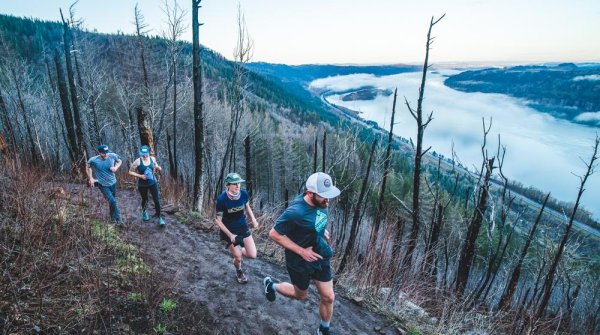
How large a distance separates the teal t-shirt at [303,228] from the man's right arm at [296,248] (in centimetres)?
6

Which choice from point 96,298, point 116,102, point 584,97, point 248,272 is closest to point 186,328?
point 96,298

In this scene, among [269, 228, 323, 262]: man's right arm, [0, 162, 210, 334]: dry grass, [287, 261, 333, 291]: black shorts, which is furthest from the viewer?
A: [287, 261, 333, 291]: black shorts

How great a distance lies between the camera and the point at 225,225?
15.8 feet

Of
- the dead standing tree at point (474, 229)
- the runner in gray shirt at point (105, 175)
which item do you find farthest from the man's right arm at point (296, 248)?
the dead standing tree at point (474, 229)

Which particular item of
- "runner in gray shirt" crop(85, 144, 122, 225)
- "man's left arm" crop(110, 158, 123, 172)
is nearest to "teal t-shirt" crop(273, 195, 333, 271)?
"runner in gray shirt" crop(85, 144, 122, 225)

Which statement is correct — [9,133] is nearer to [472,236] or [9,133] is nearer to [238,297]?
[238,297]

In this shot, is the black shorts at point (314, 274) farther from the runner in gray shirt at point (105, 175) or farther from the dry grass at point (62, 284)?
the runner in gray shirt at point (105, 175)

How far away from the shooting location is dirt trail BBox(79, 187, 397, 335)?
4.11 m

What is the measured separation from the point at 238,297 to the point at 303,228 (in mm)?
1969

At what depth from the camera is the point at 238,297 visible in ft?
15.0

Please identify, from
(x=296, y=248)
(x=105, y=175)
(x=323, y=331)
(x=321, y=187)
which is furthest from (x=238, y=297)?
(x=105, y=175)

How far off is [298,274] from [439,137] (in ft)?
632

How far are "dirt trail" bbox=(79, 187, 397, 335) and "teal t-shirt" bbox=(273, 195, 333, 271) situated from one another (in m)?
1.20

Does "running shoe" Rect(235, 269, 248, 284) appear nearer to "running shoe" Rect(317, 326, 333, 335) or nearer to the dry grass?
the dry grass
